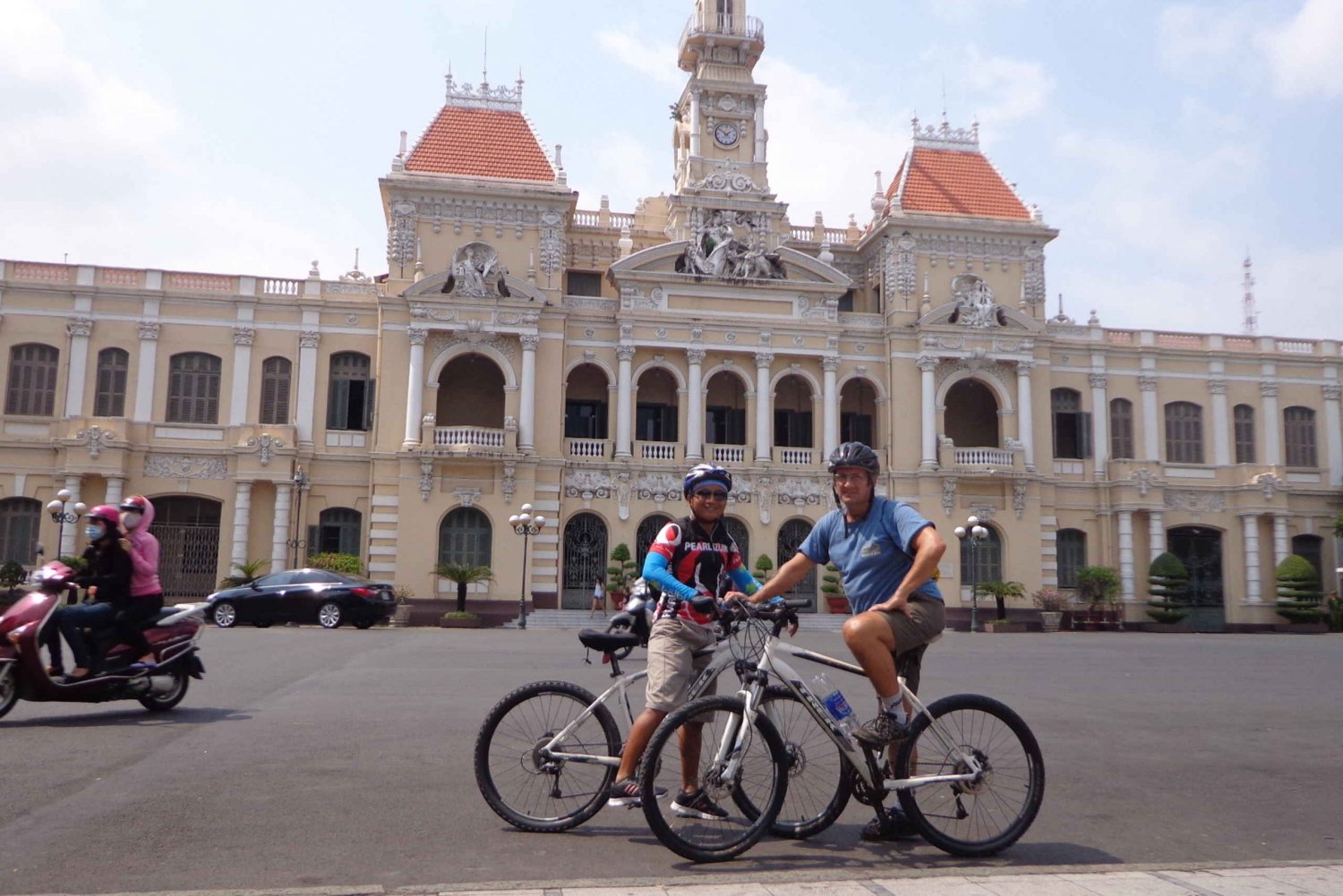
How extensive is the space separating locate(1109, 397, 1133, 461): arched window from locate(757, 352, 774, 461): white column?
1172 centimetres

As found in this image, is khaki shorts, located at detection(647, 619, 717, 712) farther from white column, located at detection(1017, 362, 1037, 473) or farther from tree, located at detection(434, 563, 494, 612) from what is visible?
white column, located at detection(1017, 362, 1037, 473)

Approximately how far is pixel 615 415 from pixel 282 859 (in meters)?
28.5

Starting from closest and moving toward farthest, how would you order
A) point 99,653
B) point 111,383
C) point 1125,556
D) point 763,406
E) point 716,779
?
point 716,779, point 99,653, point 111,383, point 763,406, point 1125,556

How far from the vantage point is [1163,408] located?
1446 inches

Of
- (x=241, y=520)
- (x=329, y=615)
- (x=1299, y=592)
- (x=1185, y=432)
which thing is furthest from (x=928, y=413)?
(x=241, y=520)

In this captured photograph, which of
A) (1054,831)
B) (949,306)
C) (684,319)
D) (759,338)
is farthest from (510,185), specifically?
(1054,831)

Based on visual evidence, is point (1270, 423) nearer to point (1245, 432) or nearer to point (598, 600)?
point (1245, 432)

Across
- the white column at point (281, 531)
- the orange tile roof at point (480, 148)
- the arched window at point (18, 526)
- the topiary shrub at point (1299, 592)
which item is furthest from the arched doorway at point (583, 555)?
the topiary shrub at point (1299, 592)

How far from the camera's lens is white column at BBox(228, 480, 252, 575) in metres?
31.2

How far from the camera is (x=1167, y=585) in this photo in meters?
33.2

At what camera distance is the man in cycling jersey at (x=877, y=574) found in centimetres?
519

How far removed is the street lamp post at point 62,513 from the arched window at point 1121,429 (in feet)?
100

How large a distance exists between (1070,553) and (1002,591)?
5385 millimetres

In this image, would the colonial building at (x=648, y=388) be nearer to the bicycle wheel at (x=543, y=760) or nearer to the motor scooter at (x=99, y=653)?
the motor scooter at (x=99, y=653)
